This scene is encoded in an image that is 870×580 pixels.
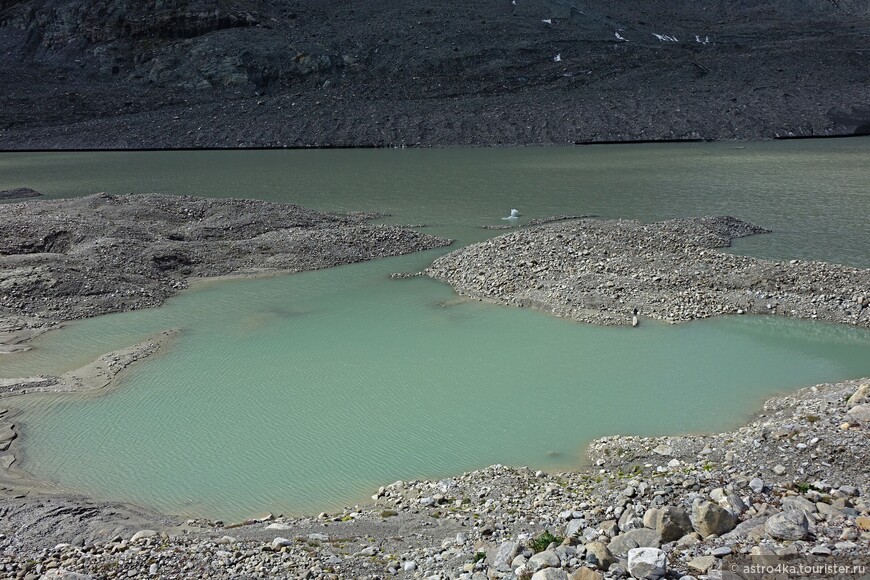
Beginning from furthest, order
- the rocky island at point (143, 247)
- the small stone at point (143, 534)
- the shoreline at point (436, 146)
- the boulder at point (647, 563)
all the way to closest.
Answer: the shoreline at point (436, 146)
the rocky island at point (143, 247)
the small stone at point (143, 534)
the boulder at point (647, 563)

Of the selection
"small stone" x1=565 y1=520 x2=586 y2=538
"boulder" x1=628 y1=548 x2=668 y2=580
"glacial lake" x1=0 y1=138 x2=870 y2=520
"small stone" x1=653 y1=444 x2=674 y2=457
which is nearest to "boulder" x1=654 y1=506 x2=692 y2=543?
"boulder" x1=628 y1=548 x2=668 y2=580

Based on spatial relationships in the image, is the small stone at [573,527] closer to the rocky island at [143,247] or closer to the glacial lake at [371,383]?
the glacial lake at [371,383]

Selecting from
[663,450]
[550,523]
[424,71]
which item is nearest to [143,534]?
[550,523]

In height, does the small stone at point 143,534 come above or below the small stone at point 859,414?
below

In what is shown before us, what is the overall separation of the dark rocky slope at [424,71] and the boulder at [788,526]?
3965 cm

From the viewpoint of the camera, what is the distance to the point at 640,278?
43.3 ft

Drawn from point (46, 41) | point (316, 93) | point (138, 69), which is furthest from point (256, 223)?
point (46, 41)

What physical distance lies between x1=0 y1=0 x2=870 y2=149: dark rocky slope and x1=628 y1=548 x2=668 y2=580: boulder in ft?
131

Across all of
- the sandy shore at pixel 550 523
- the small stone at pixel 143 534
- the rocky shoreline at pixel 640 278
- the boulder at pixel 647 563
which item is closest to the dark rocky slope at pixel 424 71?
the rocky shoreline at pixel 640 278

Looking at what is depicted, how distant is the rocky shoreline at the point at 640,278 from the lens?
1202 centimetres

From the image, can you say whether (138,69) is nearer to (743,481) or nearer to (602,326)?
(602,326)

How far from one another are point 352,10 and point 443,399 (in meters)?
59.7

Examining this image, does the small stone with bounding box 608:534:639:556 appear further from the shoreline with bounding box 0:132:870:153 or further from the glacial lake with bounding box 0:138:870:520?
the shoreline with bounding box 0:132:870:153

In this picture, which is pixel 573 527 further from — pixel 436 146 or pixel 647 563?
pixel 436 146
